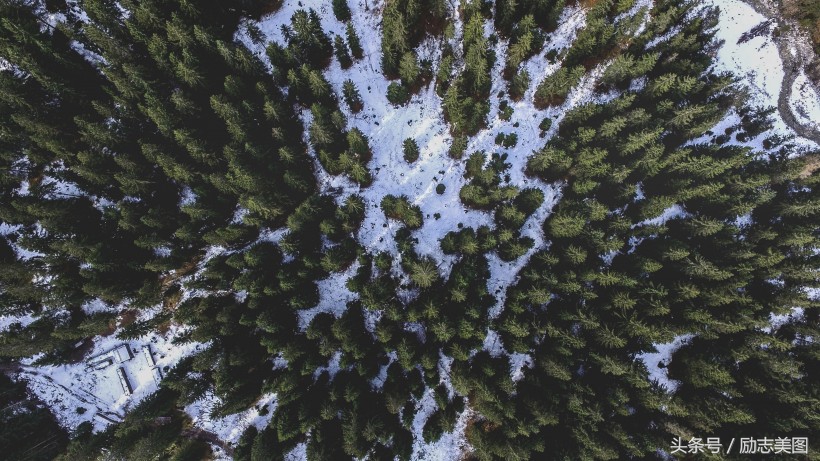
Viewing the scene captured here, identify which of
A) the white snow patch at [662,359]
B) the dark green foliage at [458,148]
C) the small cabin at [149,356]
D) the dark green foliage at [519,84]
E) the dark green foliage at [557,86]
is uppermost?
the dark green foliage at [519,84]

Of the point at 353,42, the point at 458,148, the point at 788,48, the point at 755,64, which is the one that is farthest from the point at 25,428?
the point at 788,48

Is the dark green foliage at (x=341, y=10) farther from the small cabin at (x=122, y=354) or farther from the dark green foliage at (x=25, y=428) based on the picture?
the dark green foliage at (x=25, y=428)

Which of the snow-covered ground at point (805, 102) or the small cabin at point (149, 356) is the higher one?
the small cabin at point (149, 356)

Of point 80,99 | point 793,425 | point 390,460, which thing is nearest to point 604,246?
point 793,425

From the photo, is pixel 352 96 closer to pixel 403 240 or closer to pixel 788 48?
pixel 403 240

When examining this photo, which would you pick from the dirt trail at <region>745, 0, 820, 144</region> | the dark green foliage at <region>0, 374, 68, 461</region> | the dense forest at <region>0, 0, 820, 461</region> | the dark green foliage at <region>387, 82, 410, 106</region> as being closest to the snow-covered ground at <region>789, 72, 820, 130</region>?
the dirt trail at <region>745, 0, 820, 144</region>

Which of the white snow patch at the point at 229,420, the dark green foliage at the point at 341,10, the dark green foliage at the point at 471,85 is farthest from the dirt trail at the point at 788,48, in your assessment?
the white snow patch at the point at 229,420

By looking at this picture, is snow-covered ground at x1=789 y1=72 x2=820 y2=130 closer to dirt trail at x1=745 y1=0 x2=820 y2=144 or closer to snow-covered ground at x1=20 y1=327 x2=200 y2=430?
dirt trail at x1=745 y1=0 x2=820 y2=144

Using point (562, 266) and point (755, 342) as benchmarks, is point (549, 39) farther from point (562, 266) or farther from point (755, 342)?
point (755, 342)

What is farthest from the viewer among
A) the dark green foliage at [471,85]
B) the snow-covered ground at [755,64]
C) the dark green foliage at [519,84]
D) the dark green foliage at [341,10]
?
the snow-covered ground at [755,64]
